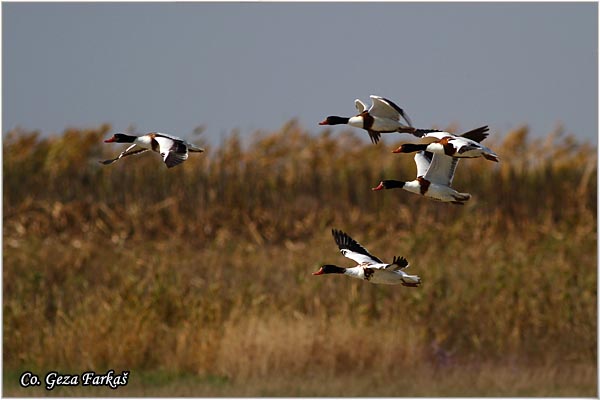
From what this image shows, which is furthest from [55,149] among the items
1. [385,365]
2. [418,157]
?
[418,157]

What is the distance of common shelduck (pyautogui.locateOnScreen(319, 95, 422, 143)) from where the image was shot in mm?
2887

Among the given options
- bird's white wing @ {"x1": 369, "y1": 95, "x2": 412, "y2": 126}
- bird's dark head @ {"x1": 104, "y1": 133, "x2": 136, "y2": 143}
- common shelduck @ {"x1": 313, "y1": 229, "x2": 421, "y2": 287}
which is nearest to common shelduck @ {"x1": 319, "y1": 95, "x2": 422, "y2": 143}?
bird's white wing @ {"x1": 369, "y1": 95, "x2": 412, "y2": 126}

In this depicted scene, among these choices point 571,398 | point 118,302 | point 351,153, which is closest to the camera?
point 118,302

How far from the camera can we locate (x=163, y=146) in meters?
2.71

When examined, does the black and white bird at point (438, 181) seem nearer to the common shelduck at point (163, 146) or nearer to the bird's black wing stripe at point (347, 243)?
the bird's black wing stripe at point (347, 243)

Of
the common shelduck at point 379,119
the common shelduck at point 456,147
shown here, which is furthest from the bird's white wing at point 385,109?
the common shelduck at point 456,147

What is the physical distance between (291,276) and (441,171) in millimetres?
11550

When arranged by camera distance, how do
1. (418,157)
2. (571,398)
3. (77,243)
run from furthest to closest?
(77,243) < (571,398) < (418,157)

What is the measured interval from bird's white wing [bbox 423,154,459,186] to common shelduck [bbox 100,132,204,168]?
608 millimetres

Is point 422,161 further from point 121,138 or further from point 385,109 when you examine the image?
point 121,138

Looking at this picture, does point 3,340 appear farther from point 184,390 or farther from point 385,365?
point 385,365

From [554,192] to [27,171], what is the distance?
781 centimetres

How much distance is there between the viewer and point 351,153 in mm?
16297

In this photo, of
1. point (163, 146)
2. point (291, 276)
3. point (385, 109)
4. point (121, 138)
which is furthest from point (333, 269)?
point (291, 276)
